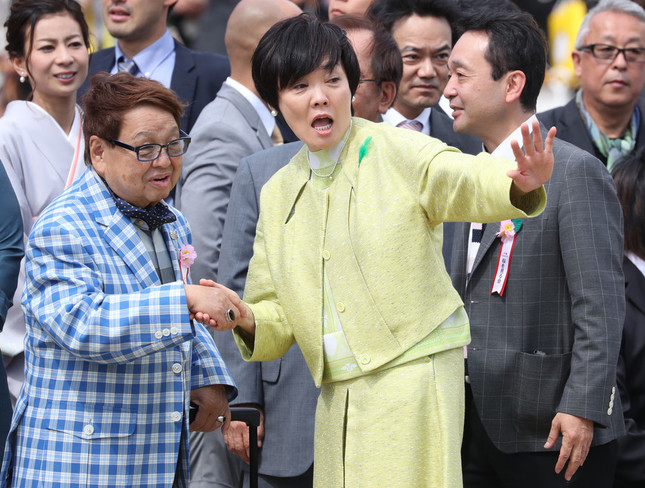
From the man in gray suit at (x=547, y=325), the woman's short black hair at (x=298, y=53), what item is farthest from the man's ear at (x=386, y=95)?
the woman's short black hair at (x=298, y=53)

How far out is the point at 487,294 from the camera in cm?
358

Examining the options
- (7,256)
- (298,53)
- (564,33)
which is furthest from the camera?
(564,33)

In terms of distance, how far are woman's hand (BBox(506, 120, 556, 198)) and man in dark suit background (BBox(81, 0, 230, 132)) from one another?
3.06 m

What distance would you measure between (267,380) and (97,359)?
3.71 ft

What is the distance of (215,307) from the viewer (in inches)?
114

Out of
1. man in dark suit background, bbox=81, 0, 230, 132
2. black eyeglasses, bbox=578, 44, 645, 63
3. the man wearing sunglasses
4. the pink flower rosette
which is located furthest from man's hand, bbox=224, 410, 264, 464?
black eyeglasses, bbox=578, 44, 645, 63

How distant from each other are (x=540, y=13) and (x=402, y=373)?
6.96 meters

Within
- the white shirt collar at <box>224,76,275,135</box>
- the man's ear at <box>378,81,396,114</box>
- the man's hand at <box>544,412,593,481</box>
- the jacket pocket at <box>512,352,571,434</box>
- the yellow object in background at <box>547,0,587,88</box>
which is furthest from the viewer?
the yellow object in background at <box>547,0,587,88</box>

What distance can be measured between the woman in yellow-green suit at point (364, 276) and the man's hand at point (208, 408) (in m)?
0.36

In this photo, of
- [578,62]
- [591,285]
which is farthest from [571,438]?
[578,62]

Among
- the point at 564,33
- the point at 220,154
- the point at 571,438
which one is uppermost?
the point at 564,33

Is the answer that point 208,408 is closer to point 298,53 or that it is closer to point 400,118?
point 298,53

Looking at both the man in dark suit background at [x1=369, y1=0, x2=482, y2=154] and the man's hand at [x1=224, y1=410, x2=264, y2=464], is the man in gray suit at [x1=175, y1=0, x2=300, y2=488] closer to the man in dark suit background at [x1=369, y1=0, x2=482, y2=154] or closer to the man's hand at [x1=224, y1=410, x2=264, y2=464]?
the man's hand at [x1=224, y1=410, x2=264, y2=464]

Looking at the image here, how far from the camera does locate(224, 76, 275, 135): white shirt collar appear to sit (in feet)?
15.5
